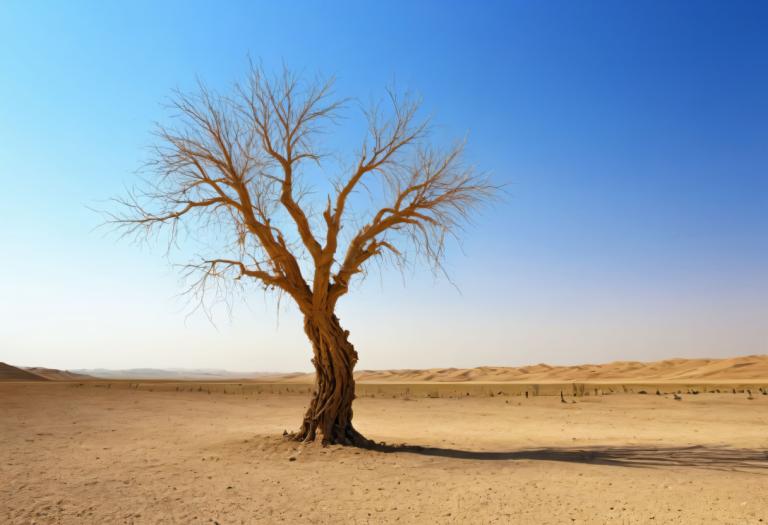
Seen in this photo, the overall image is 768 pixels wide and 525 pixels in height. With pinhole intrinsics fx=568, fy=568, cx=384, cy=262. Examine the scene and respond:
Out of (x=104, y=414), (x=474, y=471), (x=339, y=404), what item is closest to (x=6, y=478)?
(x=339, y=404)

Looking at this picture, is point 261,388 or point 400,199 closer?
point 400,199

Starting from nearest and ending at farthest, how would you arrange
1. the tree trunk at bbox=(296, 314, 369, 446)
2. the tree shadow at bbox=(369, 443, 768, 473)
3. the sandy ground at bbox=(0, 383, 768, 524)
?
1. the sandy ground at bbox=(0, 383, 768, 524)
2. the tree shadow at bbox=(369, 443, 768, 473)
3. the tree trunk at bbox=(296, 314, 369, 446)

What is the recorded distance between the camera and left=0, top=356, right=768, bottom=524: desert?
21.5 ft

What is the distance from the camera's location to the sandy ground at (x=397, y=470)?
6.53 metres

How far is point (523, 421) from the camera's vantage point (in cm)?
1645

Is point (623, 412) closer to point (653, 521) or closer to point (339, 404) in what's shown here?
point (339, 404)

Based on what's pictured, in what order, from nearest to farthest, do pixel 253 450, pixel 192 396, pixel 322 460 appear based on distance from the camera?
pixel 322 460
pixel 253 450
pixel 192 396

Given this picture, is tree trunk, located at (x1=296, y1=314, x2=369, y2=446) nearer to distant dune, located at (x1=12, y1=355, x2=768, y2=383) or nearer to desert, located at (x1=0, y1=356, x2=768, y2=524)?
desert, located at (x1=0, y1=356, x2=768, y2=524)

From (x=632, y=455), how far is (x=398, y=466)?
4487 millimetres

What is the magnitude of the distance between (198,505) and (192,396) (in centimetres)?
1878

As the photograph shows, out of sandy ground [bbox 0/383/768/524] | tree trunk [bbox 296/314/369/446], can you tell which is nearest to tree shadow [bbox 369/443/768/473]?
sandy ground [bbox 0/383/768/524]

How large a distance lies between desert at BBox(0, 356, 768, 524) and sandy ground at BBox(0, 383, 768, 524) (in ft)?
0.11

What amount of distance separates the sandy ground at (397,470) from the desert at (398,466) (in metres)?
0.03

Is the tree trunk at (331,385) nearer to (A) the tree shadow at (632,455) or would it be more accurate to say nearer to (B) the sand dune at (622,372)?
(A) the tree shadow at (632,455)
